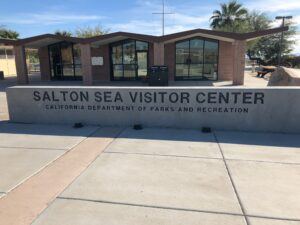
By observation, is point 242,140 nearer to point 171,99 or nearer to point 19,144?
point 171,99

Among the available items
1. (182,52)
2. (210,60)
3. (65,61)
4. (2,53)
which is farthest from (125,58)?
(2,53)

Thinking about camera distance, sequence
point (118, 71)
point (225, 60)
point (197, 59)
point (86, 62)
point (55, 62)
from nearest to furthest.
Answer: point (86, 62), point (197, 59), point (225, 60), point (118, 71), point (55, 62)

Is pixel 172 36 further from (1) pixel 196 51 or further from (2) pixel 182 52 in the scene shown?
(1) pixel 196 51

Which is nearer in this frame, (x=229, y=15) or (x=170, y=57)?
(x=170, y=57)

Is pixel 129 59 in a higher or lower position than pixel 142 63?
higher

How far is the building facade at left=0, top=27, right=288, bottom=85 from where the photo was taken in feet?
60.1

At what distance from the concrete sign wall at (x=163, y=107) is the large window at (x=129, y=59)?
12958mm

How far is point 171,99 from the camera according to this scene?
714cm

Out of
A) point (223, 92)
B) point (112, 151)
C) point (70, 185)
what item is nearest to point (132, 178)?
point (70, 185)

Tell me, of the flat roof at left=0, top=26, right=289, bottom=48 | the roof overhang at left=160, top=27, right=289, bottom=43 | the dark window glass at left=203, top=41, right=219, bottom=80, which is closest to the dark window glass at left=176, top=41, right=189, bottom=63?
the dark window glass at left=203, top=41, right=219, bottom=80

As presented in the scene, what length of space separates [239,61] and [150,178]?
1380cm

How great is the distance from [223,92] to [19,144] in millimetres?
4917

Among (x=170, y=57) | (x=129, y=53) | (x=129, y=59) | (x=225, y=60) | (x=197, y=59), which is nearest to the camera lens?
(x=197, y=59)

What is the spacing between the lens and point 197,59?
19.3 metres
